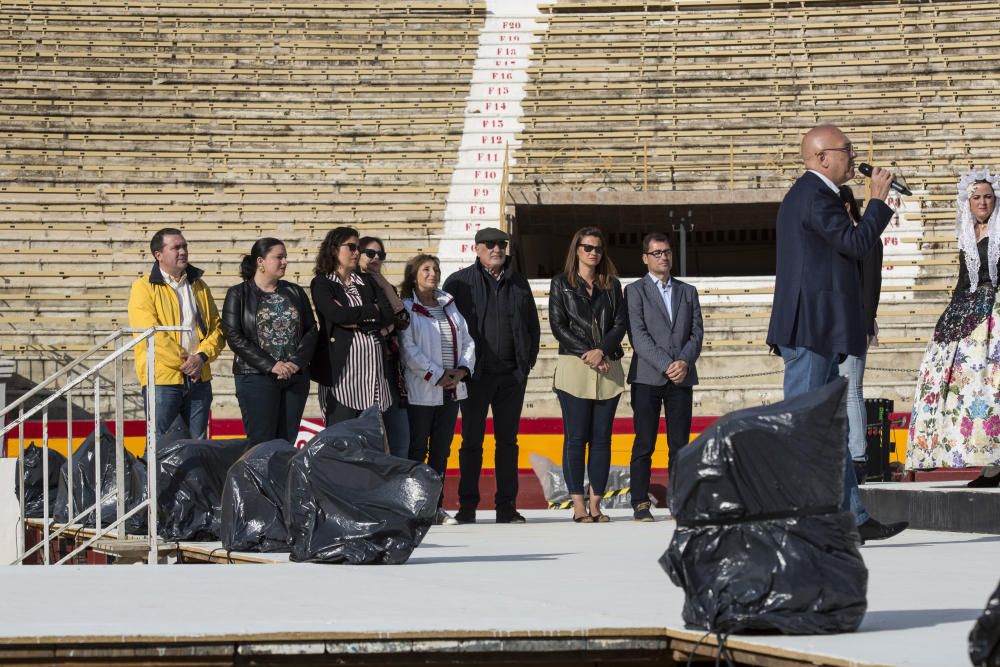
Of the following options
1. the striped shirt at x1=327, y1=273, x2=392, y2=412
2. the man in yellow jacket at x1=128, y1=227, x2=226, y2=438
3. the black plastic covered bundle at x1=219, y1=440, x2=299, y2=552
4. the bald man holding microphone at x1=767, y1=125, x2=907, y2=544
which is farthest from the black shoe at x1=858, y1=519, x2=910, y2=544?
the man in yellow jacket at x1=128, y1=227, x2=226, y2=438

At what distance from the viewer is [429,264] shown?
317 inches

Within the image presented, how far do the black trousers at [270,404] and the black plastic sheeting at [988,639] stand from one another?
505 cm

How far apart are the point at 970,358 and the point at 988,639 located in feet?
14.9

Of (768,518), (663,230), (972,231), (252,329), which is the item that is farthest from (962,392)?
(663,230)

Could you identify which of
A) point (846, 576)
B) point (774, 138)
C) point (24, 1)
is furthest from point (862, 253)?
point (24, 1)

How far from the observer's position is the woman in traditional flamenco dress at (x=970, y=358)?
6.71 meters

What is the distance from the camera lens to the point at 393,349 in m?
7.92

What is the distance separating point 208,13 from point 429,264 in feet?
50.3

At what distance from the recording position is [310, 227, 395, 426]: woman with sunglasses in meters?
7.37

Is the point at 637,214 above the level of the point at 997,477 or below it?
above

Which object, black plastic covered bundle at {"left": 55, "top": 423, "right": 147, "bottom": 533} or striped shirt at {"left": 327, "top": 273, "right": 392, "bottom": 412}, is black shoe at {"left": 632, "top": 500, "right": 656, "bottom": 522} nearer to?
striped shirt at {"left": 327, "top": 273, "right": 392, "bottom": 412}

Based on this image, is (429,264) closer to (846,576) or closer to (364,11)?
(846,576)

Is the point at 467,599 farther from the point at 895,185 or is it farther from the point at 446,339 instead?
the point at 446,339

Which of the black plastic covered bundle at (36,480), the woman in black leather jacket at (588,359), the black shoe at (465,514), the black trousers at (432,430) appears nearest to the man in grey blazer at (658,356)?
the woman in black leather jacket at (588,359)
